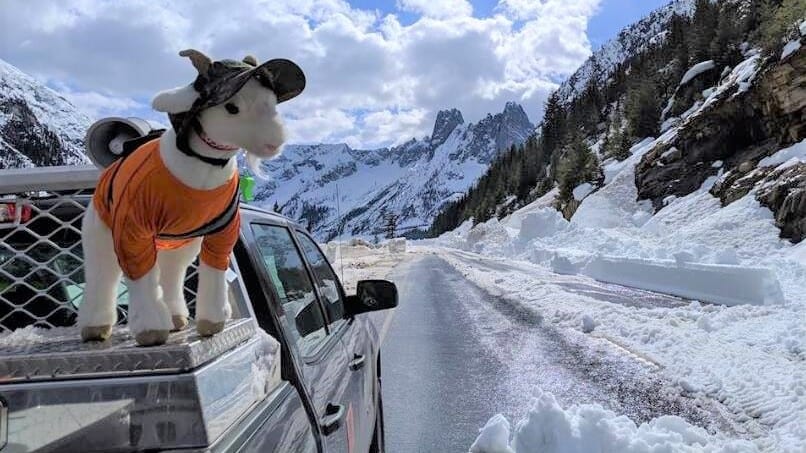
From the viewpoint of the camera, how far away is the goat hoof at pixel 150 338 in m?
1.58

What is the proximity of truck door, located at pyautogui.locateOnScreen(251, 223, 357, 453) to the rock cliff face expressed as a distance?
1751 cm

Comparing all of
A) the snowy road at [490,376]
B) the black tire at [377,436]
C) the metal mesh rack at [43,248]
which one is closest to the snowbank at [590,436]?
the snowy road at [490,376]

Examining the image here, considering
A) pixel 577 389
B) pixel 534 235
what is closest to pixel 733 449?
pixel 577 389

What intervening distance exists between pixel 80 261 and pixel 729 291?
1095 centimetres

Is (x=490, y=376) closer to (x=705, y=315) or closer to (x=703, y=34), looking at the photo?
(x=705, y=315)

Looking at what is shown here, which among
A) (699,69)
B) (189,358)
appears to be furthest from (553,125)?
(189,358)

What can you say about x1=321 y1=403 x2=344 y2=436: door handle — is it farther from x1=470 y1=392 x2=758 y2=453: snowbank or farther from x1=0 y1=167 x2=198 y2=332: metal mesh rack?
x1=470 y1=392 x2=758 y2=453: snowbank

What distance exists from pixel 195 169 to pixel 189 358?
707mm

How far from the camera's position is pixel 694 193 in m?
28.0

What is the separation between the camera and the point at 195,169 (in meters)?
1.82

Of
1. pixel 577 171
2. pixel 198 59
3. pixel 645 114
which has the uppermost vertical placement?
pixel 645 114

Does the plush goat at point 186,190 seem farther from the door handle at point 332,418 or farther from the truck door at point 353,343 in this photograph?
the truck door at point 353,343

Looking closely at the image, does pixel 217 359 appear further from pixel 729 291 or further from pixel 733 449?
pixel 729 291

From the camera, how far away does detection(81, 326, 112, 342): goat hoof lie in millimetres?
1714
